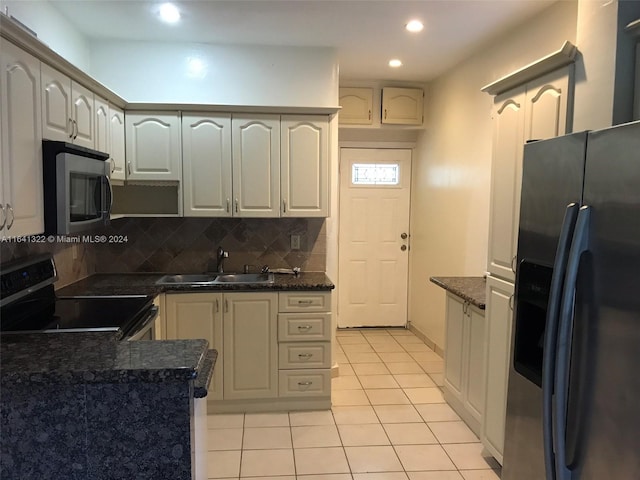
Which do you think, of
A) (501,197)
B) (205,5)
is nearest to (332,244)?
(501,197)

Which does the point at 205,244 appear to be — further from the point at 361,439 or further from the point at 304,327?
the point at 361,439

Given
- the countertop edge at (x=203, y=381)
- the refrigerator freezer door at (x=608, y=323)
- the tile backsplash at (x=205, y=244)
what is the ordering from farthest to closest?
the tile backsplash at (x=205, y=244), the countertop edge at (x=203, y=381), the refrigerator freezer door at (x=608, y=323)

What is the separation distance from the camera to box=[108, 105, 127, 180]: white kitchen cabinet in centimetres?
→ 316

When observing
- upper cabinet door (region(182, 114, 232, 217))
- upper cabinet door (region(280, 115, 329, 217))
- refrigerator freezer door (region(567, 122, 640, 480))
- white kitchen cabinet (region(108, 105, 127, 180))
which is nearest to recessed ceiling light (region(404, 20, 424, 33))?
upper cabinet door (region(280, 115, 329, 217))

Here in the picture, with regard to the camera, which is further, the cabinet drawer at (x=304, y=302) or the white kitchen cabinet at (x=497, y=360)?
the cabinet drawer at (x=304, y=302)

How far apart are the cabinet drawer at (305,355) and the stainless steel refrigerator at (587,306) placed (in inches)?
76.8

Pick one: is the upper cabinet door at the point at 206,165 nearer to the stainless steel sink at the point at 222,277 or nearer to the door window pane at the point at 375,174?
the stainless steel sink at the point at 222,277

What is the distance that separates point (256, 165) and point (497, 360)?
209 cm

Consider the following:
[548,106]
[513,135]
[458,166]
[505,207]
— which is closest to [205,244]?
[458,166]

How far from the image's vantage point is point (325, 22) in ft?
10.4

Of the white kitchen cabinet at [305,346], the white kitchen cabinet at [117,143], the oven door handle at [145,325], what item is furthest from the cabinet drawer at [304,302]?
Result: the white kitchen cabinet at [117,143]

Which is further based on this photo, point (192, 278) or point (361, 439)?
point (192, 278)

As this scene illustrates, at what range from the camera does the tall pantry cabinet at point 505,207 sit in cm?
216

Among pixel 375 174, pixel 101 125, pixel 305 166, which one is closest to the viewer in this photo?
pixel 101 125
